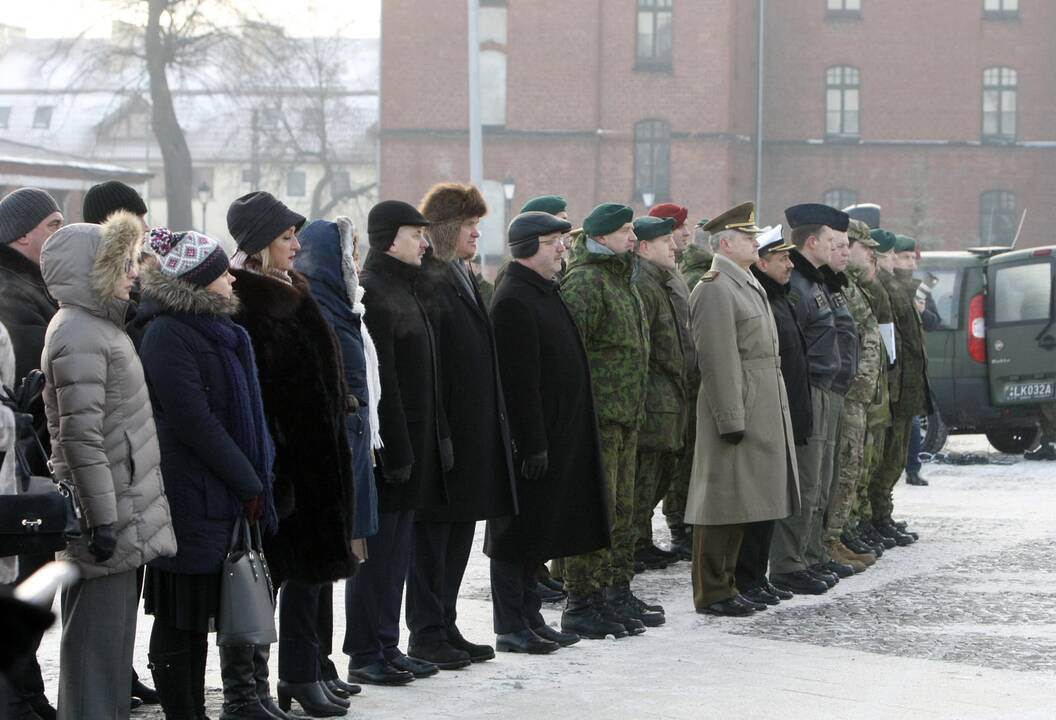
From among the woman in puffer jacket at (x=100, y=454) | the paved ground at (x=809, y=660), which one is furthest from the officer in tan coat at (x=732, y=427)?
the woman in puffer jacket at (x=100, y=454)

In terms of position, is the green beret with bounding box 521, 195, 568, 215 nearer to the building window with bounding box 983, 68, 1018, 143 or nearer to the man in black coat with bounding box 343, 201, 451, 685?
the man in black coat with bounding box 343, 201, 451, 685

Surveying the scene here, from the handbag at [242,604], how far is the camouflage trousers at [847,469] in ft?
19.0

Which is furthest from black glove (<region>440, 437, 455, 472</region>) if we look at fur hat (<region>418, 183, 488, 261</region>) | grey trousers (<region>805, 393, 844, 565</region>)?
grey trousers (<region>805, 393, 844, 565</region>)

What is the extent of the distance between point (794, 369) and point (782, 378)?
33 centimetres

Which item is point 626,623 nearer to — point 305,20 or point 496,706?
point 496,706

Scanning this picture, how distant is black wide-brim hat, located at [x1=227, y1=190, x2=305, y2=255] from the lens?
21.4ft

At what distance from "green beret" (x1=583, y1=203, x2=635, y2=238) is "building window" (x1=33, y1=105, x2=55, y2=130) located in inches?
3183

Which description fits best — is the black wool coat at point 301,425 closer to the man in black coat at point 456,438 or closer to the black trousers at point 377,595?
the black trousers at point 377,595

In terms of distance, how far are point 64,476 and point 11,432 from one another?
46 cm

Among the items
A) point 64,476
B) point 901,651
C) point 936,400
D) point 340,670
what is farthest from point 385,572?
point 936,400

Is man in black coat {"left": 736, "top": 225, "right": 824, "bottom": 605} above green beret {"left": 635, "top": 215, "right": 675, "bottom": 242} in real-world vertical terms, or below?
below

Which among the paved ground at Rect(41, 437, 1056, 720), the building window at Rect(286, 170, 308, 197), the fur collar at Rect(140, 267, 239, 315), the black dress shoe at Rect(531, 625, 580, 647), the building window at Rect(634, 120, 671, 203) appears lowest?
the paved ground at Rect(41, 437, 1056, 720)

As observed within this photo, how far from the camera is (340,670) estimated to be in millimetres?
7645

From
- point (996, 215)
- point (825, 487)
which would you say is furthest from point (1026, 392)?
point (996, 215)
